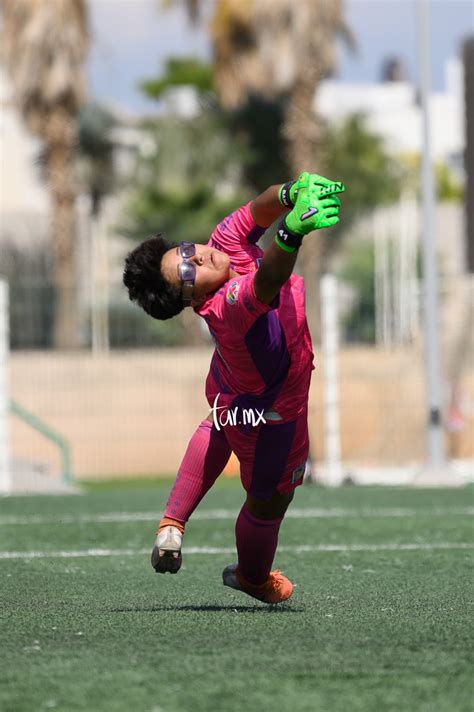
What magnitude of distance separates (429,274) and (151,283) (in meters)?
12.4

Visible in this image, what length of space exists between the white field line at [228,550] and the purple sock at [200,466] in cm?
218

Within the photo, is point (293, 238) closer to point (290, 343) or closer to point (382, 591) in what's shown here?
point (290, 343)

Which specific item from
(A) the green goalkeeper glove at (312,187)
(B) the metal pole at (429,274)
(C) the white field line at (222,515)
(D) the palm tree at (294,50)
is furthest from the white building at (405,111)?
(A) the green goalkeeper glove at (312,187)

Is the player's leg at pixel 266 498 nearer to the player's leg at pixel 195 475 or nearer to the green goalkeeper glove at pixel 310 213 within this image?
the player's leg at pixel 195 475

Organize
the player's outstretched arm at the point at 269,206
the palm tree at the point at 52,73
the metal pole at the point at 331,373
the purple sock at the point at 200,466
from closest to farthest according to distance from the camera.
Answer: the player's outstretched arm at the point at 269,206 < the purple sock at the point at 200,466 < the metal pole at the point at 331,373 < the palm tree at the point at 52,73

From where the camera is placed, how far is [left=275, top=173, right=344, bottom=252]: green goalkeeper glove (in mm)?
5023

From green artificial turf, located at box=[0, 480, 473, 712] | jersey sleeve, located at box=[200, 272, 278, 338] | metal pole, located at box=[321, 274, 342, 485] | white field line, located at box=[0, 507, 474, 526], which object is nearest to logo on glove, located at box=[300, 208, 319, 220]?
jersey sleeve, located at box=[200, 272, 278, 338]

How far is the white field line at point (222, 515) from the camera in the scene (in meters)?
10.7

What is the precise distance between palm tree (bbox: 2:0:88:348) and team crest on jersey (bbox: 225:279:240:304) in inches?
922

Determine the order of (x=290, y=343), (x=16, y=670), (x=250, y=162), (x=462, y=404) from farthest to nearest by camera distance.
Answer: (x=250, y=162) < (x=462, y=404) < (x=290, y=343) < (x=16, y=670)

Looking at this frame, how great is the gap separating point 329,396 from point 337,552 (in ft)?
30.3

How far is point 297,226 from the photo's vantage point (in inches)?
199

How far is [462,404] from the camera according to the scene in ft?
72.1

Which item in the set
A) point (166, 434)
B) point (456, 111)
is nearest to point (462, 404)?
point (166, 434)
